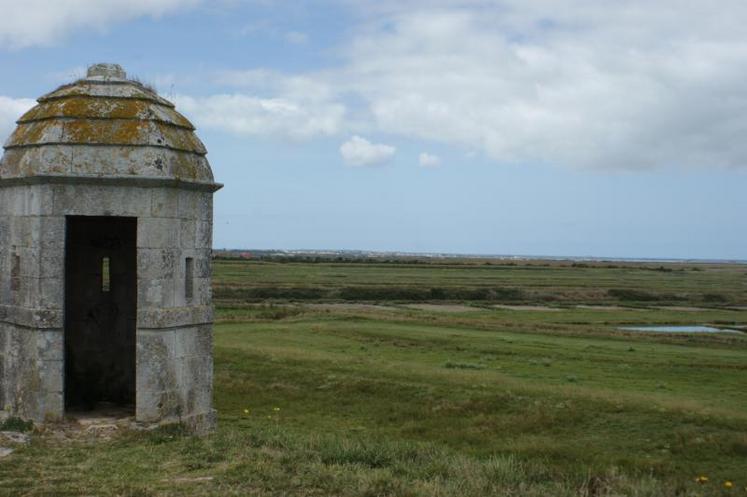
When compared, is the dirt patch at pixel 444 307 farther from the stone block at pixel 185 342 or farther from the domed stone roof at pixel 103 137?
the domed stone roof at pixel 103 137

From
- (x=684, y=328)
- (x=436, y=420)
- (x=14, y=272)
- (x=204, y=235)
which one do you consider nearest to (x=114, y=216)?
Answer: (x=204, y=235)

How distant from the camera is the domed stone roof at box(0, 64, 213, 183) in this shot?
995 centimetres

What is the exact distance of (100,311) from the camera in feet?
42.4

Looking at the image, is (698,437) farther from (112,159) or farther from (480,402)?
(112,159)

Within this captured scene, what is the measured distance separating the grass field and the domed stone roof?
3.41 meters

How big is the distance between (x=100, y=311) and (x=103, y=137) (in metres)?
3.95

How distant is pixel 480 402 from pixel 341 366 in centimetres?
430

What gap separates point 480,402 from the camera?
14.9 metres

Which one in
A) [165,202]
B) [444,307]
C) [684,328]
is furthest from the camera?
[444,307]

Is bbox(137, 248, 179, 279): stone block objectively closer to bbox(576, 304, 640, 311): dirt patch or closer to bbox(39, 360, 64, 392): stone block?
bbox(39, 360, 64, 392): stone block

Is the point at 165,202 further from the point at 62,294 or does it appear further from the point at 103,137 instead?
the point at 62,294

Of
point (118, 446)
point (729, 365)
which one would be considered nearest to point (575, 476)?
point (118, 446)

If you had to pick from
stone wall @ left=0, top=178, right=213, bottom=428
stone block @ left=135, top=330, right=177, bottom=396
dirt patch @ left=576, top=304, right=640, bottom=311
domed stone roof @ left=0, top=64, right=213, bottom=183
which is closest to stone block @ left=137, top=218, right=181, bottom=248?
stone wall @ left=0, top=178, right=213, bottom=428

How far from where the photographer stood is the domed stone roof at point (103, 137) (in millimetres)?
9945
